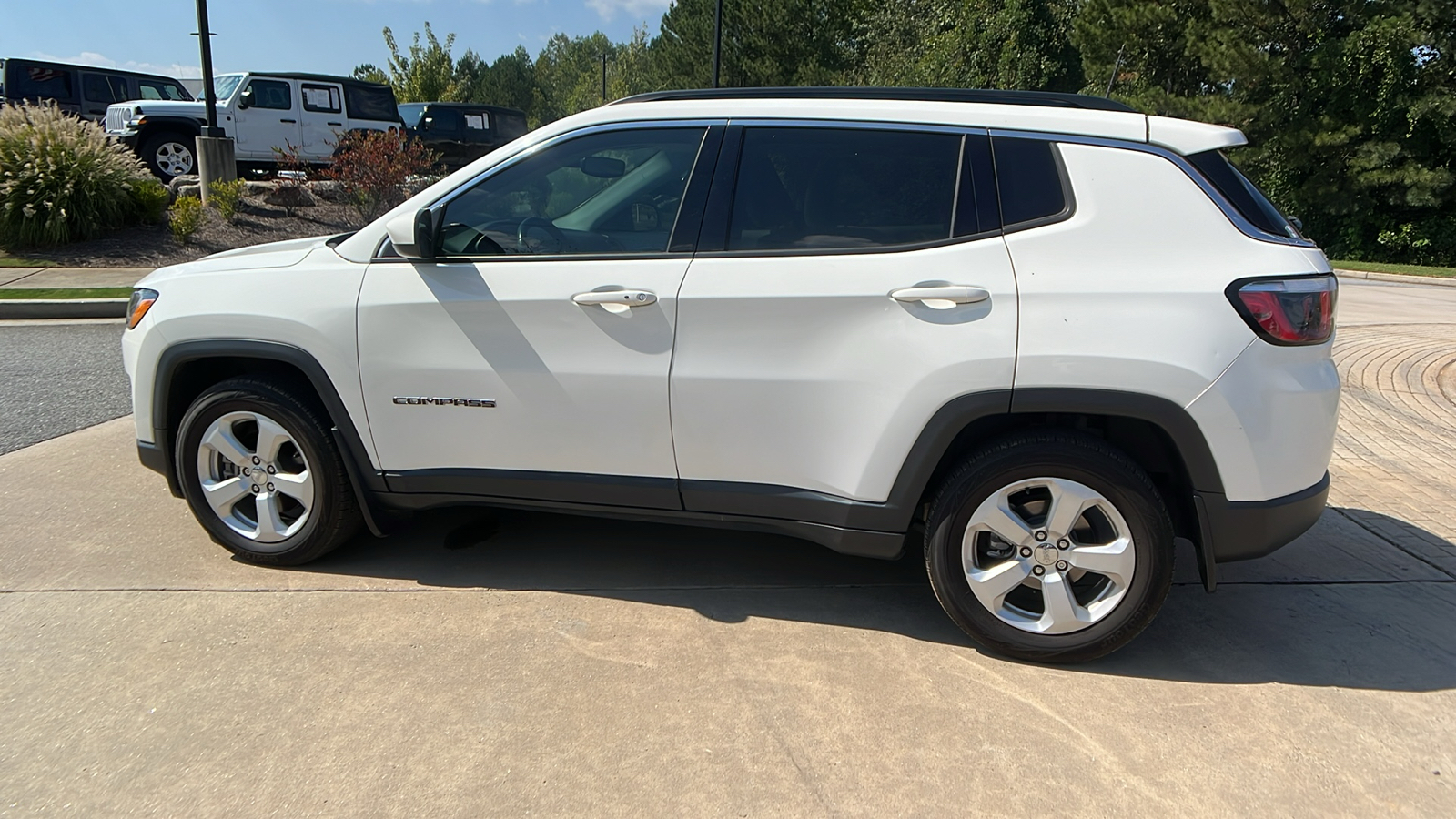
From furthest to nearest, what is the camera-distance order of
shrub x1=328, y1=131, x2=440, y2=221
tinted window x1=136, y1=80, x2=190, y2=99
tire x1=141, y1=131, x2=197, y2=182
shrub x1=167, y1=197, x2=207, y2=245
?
tinted window x1=136, y1=80, x2=190, y2=99, tire x1=141, y1=131, x2=197, y2=182, shrub x1=328, y1=131, x2=440, y2=221, shrub x1=167, y1=197, x2=207, y2=245

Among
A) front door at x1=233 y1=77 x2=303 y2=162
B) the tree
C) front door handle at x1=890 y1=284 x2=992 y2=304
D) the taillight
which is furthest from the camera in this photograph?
the tree

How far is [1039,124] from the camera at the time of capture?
312 cm

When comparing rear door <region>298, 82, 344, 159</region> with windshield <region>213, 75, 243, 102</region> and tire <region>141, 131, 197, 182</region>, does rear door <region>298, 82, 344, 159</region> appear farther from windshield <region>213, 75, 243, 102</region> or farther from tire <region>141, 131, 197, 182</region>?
tire <region>141, 131, 197, 182</region>

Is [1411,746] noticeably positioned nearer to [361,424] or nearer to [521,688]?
[521,688]

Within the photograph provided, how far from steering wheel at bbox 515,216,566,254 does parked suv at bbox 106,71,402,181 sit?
Result: 15.4m

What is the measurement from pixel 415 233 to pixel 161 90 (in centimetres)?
2169

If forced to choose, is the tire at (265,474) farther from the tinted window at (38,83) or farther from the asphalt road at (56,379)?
the tinted window at (38,83)

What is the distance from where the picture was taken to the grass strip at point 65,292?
9.93 meters

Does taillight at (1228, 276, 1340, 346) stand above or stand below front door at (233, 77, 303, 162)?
below

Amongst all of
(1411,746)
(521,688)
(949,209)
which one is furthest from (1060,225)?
(521,688)

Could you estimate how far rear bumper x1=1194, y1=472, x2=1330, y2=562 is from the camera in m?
2.99

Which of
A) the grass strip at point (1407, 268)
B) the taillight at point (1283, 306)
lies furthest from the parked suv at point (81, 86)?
the grass strip at point (1407, 268)

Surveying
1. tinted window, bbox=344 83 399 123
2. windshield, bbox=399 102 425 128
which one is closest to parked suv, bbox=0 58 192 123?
tinted window, bbox=344 83 399 123

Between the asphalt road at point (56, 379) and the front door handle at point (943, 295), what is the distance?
16.5 ft
